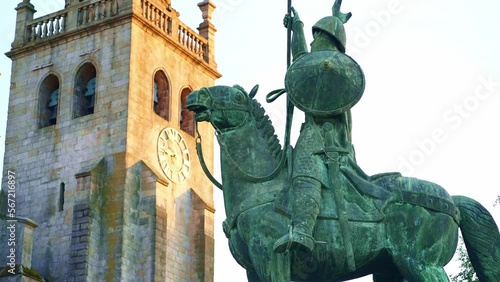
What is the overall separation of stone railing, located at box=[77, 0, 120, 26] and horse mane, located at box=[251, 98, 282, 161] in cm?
3101

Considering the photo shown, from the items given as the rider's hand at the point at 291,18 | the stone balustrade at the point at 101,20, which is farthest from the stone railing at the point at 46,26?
the rider's hand at the point at 291,18

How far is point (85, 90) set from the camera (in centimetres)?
4188

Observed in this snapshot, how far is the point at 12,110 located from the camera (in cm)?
4291

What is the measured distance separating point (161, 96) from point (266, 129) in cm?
3191

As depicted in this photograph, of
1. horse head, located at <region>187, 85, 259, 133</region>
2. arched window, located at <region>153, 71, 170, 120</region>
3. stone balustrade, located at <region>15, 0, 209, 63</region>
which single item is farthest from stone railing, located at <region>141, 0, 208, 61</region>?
horse head, located at <region>187, 85, 259, 133</region>

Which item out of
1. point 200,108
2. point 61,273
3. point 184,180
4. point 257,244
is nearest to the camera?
point 257,244

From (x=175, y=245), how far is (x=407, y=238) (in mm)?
30808

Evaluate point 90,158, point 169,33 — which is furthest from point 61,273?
point 169,33

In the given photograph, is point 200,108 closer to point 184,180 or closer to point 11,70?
point 184,180

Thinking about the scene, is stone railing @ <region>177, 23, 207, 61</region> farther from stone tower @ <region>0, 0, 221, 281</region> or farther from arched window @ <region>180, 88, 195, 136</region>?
arched window @ <region>180, 88, 195, 136</region>

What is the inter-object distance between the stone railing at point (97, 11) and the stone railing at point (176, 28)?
110cm

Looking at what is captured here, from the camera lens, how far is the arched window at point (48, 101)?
1660 inches

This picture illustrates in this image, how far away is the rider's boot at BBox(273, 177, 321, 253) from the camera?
9.55 m

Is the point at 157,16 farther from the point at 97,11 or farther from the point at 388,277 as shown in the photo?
the point at 388,277
